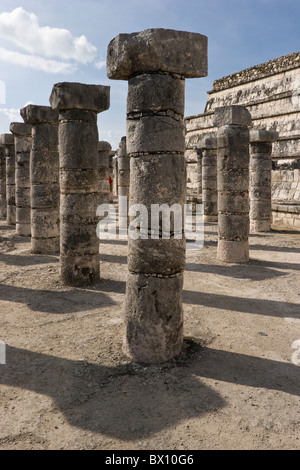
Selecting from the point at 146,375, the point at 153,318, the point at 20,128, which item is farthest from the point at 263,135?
the point at 146,375

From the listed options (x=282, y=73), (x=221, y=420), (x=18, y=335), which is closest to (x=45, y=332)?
(x=18, y=335)

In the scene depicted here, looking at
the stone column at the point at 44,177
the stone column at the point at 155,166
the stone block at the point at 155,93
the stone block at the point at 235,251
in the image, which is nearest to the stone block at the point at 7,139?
the stone column at the point at 44,177

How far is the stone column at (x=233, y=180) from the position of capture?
383 inches

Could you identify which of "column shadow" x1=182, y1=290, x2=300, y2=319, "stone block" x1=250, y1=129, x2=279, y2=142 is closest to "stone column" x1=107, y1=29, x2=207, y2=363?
"column shadow" x1=182, y1=290, x2=300, y2=319

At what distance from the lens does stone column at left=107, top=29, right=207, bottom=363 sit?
4395 mm

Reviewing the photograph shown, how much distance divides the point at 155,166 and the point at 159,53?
4.13 ft

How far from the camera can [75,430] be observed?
3.43 metres

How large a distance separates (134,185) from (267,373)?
108 inches

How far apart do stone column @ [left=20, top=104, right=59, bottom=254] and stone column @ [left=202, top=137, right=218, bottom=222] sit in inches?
326

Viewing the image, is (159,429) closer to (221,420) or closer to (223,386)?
(221,420)

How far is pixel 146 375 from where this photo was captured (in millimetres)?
4336

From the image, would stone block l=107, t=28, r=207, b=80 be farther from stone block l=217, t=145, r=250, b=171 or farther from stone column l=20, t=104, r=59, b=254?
stone column l=20, t=104, r=59, b=254

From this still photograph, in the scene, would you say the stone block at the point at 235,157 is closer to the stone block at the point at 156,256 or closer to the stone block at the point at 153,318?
the stone block at the point at 156,256

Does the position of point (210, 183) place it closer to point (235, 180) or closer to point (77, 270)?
point (235, 180)
